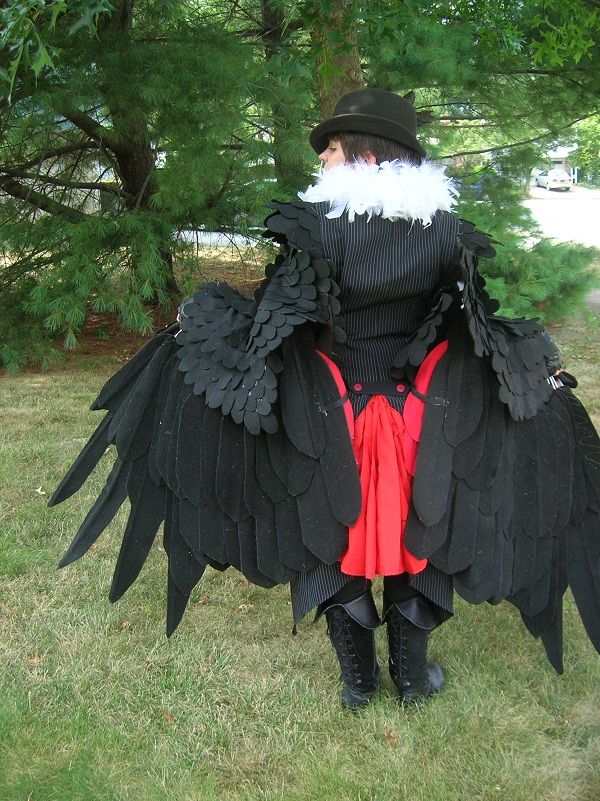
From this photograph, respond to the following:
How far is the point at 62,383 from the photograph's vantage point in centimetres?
591

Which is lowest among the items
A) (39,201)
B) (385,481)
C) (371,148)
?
(385,481)

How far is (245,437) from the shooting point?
2.01m

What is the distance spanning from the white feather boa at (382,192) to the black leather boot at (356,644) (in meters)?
1.00

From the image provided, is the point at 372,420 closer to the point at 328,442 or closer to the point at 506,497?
the point at 328,442

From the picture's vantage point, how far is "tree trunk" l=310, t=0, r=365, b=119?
11.5 feet

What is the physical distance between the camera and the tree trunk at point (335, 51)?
3492 mm

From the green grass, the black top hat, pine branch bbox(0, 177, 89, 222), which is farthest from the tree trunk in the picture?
the green grass

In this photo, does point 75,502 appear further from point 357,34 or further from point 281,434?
point 357,34

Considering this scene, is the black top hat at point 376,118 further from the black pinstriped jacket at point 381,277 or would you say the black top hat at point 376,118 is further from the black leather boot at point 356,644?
the black leather boot at point 356,644

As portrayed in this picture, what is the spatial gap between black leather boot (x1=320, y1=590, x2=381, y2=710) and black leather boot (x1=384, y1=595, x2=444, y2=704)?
55 mm

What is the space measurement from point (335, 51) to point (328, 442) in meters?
2.30

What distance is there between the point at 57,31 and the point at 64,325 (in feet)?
6.45

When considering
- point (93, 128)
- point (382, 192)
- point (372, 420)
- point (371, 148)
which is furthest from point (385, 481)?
point (93, 128)

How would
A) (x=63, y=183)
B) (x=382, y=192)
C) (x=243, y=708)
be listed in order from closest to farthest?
(x=382, y=192) < (x=243, y=708) < (x=63, y=183)
